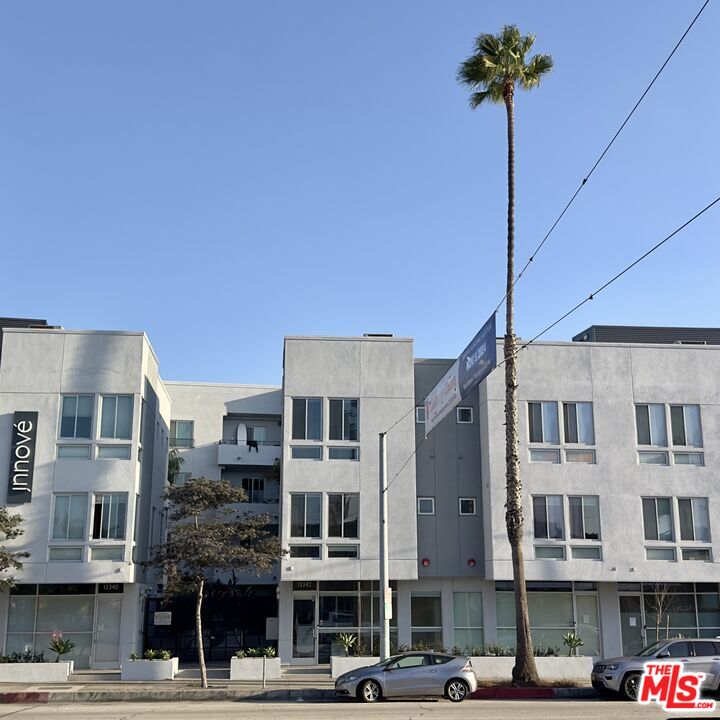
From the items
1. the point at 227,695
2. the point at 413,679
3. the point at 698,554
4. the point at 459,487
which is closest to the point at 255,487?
the point at 459,487

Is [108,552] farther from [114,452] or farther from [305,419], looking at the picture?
[305,419]

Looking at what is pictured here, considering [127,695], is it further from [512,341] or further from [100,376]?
[512,341]


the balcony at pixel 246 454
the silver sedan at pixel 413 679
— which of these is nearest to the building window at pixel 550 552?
the silver sedan at pixel 413 679

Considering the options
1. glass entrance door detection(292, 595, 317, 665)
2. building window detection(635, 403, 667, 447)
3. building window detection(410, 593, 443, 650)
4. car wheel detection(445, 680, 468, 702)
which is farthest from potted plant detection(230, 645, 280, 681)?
building window detection(635, 403, 667, 447)

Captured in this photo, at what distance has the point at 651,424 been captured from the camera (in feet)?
108

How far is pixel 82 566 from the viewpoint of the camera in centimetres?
2939

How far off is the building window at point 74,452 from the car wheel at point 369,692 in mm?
13640

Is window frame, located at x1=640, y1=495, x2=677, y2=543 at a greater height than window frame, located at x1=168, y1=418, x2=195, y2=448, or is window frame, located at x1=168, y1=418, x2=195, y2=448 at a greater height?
window frame, located at x1=168, y1=418, x2=195, y2=448

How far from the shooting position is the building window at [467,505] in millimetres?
33125

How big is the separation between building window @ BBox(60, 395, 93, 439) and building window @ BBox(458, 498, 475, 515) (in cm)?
1392

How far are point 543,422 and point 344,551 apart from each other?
8.85m

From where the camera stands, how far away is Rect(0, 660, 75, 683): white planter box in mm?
26594

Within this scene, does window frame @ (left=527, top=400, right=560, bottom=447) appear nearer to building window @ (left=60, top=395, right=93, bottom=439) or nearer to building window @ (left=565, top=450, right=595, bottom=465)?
building window @ (left=565, top=450, right=595, bottom=465)

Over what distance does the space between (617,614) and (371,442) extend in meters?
11.2
